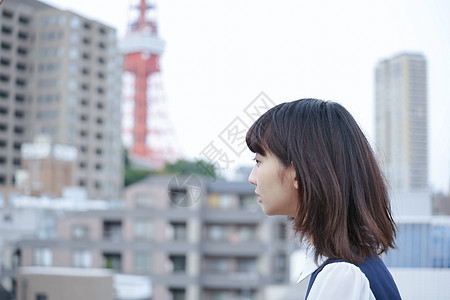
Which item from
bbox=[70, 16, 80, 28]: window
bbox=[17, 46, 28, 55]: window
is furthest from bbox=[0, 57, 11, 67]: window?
bbox=[70, 16, 80, 28]: window

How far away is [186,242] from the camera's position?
33.1 ft

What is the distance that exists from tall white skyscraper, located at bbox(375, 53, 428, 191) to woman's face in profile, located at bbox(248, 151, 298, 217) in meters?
2.43

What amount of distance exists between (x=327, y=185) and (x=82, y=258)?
32.2 feet

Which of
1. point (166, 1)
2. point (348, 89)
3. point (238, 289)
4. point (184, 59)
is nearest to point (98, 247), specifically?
point (238, 289)

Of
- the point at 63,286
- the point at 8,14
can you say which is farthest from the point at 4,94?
the point at 63,286

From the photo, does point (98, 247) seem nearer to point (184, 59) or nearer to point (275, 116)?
point (184, 59)

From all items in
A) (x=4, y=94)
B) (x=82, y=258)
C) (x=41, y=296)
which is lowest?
(x=82, y=258)

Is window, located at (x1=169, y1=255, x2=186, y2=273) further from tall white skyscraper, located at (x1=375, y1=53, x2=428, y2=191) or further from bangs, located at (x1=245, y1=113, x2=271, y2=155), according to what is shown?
bangs, located at (x1=245, y1=113, x2=271, y2=155)

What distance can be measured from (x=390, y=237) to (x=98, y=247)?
985 centimetres

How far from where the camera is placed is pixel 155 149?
411 inches

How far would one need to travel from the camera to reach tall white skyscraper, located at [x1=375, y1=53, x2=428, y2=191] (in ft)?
9.00

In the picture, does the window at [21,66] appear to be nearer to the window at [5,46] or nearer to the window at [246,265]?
the window at [5,46]

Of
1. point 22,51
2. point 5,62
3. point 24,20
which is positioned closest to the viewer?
point 24,20

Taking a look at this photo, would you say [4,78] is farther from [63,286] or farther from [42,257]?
[42,257]
